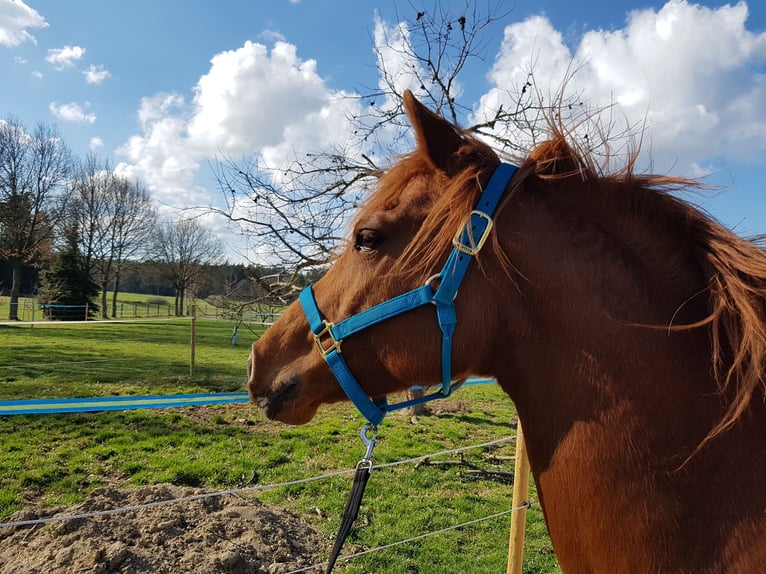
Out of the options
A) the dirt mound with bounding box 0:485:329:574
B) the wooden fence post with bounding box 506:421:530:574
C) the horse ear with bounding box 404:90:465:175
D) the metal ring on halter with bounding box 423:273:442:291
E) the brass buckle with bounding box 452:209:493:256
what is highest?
the horse ear with bounding box 404:90:465:175

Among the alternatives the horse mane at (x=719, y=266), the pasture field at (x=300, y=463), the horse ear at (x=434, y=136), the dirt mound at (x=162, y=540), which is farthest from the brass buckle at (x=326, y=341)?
the pasture field at (x=300, y=463)

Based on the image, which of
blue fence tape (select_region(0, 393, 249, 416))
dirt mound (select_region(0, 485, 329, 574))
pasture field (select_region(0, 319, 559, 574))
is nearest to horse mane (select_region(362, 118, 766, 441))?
blue fence tape (select_region(0, 393, 249, 416))

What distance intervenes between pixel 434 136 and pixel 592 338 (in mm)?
820

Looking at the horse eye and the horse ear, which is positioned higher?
the horse ear

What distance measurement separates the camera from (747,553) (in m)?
1.03

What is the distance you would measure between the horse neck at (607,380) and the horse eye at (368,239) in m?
0.43

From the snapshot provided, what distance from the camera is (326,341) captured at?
5.19 ft

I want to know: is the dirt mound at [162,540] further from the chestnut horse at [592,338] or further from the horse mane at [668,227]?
the horse mane at [668,227]

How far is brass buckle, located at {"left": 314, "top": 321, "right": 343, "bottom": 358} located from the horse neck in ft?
1.81

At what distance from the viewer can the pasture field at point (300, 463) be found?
4.58 m

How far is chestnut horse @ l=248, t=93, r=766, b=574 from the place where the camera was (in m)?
1.12

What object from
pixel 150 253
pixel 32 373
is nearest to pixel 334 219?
pixel 32 373

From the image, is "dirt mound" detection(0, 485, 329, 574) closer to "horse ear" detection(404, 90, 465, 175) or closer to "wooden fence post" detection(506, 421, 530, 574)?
"wooden fence post" detection(506, 421, 530, 574)

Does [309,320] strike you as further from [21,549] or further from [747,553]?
[21,549]
